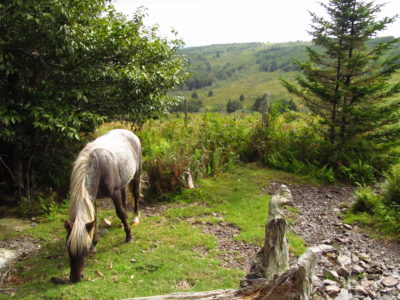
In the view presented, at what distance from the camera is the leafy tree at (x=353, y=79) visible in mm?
9617

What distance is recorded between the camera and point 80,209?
193 inches

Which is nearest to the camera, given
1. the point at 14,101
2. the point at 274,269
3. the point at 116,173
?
the point at 274,269

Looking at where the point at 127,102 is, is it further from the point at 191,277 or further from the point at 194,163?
the point at 191,277

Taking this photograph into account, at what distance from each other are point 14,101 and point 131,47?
3138 mm

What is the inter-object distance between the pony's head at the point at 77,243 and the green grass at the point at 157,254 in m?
0.24

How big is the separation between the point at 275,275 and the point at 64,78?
22.2 ft

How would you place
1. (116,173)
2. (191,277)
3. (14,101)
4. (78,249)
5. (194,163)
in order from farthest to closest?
(194,163)
(14,101)
(116,173)
(191,277)
(78,249)

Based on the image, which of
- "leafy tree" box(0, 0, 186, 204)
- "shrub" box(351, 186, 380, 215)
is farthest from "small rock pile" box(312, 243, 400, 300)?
"leafy tree" box(0, 0, 186, 204)

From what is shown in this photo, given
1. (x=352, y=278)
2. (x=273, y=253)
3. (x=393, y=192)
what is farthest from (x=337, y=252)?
(x=273, y=253)

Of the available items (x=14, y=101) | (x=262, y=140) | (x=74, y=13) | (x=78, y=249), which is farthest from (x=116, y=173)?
(x=262, y=140)

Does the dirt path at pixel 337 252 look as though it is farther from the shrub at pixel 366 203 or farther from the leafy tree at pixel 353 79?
the leafy tree at pixel 353 79

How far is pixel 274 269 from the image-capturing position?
12.6 ft

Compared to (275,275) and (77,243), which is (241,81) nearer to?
(77,243)

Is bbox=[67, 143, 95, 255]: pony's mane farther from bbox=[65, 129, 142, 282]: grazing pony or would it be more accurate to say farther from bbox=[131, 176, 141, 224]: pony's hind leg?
bbox=[131, 176, 141, 224]: pony's hind leg
